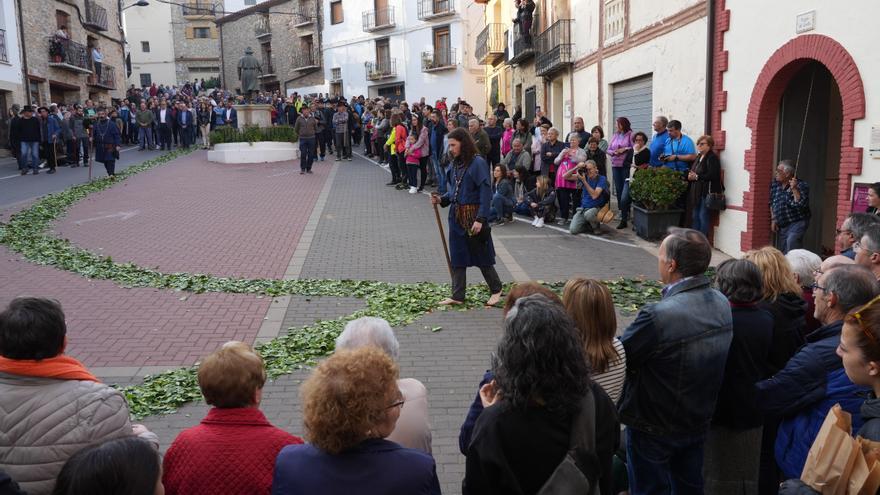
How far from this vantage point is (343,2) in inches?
1800

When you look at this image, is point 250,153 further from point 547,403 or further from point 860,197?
point 547,403

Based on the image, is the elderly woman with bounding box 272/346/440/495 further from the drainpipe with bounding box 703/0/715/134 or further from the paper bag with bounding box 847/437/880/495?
the drainpipe with bounding box 703/0/715/134

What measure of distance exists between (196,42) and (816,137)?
2352 inches

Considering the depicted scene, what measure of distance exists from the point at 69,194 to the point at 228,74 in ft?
143

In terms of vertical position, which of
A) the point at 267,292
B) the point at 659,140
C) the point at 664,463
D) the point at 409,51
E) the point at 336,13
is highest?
the point at 336,13

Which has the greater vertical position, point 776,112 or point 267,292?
point 776,112

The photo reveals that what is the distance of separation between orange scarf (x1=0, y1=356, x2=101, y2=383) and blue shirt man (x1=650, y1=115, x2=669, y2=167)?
35.8 ft

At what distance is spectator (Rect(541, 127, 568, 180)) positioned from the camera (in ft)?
47.6

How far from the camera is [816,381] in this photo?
127 inches

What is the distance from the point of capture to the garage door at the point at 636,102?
14383 millimetres

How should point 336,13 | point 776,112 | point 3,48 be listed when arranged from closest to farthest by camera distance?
1. point 776,112
2. point 3,48
3. point 336,13

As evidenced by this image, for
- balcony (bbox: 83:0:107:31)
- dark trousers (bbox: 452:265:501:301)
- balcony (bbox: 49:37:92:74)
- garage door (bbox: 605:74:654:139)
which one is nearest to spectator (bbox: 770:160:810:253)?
dark trousers (bbox: 452:265:501:301)

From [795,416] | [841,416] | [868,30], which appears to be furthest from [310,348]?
[868,30]

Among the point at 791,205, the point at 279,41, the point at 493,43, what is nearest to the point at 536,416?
the point at 791,205
